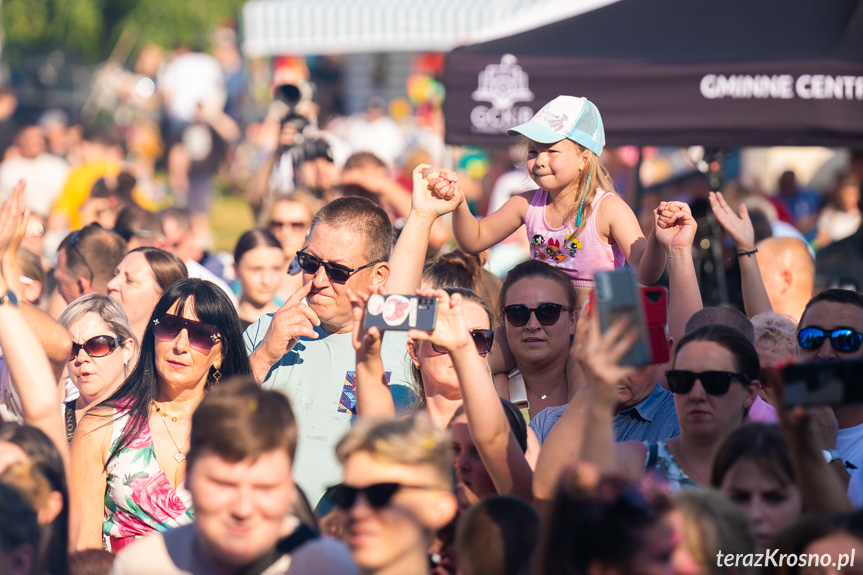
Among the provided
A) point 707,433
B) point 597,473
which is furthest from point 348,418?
point 597,473

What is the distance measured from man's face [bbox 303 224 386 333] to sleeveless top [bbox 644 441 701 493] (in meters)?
1.41

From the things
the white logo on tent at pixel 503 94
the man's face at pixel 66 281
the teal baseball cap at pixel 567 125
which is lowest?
the man's face at pixel 66 281

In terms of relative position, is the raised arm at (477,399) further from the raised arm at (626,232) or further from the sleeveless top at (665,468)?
the raised arm at (626,232)

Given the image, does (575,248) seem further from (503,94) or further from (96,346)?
(96,346)

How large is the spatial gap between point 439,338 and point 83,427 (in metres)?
1.48

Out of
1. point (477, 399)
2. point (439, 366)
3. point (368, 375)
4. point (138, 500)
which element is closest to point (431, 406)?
point (439, 366)

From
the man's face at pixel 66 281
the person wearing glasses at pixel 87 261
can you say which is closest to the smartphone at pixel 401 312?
the person wearing glasses at pixel 87 261

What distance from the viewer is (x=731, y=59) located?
5.42 metres

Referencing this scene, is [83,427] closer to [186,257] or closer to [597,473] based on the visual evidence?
[597,473]

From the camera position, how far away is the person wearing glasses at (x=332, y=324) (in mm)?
3848

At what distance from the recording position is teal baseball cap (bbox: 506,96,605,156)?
14.1 feet

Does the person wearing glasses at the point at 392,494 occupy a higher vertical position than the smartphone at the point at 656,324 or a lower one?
lower

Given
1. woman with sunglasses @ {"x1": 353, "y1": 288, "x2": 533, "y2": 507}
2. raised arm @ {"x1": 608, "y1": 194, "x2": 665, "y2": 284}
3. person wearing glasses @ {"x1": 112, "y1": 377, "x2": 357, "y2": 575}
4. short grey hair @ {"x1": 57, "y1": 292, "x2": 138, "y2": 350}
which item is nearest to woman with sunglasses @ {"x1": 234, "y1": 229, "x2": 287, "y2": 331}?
short grey hair @ {"x1": 57, "y1": 292, "x2": 138, "y2": 350}

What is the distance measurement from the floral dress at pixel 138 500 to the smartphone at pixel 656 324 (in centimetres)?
168
